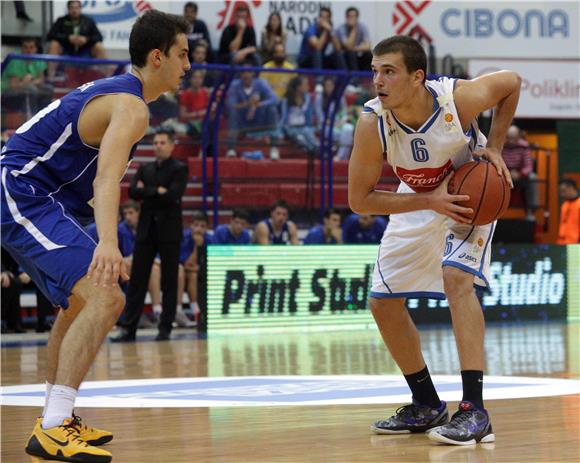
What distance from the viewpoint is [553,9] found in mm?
19922

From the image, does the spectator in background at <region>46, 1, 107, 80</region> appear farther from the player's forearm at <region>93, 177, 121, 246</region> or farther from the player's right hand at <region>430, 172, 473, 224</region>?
the player's forearm at <region>93, 177, 121, 246</region>

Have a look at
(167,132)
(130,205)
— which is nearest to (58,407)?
(167,132)

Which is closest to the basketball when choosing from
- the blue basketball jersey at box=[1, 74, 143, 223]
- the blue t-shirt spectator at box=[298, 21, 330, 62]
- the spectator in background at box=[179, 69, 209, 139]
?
the blue basketball jersey at box=[1, 74, 143, 223]

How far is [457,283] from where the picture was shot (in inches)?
206

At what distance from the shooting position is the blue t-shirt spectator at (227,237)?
13.2 meters

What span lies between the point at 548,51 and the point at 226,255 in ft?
30.6

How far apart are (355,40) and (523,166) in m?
3.10

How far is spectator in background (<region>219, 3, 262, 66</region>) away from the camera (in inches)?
650

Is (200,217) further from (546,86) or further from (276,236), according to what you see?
(546,86)

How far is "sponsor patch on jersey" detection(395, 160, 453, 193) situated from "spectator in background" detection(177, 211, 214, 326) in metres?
8.01

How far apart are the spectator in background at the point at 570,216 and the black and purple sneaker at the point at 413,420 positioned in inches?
416

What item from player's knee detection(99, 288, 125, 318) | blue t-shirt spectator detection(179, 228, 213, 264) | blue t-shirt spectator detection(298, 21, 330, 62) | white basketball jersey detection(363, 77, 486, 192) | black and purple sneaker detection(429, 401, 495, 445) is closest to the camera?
player's knee detection(99, 288, 125, 318)

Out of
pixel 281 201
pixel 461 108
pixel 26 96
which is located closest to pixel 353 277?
pixel 281 201

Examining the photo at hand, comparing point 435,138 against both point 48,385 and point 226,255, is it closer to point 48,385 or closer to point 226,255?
point 48,385
